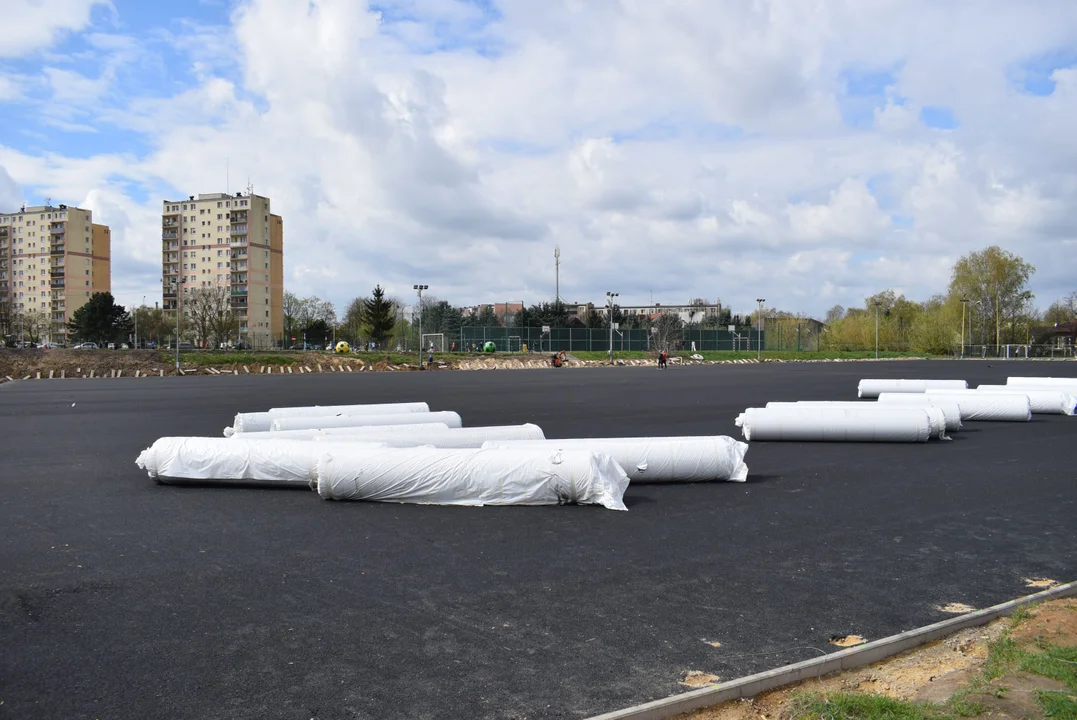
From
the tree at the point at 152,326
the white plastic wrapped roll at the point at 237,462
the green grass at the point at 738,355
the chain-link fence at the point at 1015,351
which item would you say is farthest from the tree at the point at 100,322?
the chain-link fence at the point at 1015,351

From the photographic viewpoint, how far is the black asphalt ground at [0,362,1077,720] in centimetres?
418

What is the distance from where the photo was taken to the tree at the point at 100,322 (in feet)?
300

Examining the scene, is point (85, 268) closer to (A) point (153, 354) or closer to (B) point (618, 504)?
(A) point (153, 354)

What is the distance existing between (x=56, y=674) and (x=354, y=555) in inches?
106

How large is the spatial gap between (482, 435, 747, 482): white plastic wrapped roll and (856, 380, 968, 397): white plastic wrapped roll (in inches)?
577

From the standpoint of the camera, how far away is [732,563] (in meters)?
6.49

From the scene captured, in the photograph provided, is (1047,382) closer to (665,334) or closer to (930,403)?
(930,403)

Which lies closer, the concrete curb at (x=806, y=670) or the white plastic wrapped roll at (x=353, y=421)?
the concrete curb at (x=806, y=670)

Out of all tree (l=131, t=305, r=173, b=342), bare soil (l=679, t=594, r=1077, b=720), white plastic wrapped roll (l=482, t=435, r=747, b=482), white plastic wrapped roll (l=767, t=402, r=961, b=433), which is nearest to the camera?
bare soil (l=679, t=594, r=1077, b=720)

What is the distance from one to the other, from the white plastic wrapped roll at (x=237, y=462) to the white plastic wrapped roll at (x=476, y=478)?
0.76 meters

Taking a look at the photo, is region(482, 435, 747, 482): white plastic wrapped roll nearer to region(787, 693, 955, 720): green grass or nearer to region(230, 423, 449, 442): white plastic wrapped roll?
region(230, 423, 449, 442): white plastic wrapped roll

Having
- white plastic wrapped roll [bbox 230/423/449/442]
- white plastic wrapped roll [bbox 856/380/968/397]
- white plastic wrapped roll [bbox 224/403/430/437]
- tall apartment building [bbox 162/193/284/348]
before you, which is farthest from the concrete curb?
tall apartment building [bbox 162/193/284/348]

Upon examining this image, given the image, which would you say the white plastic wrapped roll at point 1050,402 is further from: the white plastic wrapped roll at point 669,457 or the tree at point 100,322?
the tree at point 100,322

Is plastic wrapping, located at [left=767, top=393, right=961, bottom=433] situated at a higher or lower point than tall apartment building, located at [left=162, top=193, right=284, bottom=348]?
lower
